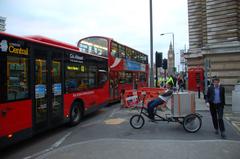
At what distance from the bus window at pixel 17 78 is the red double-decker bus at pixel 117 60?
836cm

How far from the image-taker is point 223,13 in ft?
69.9

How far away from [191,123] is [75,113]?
404 centimetres

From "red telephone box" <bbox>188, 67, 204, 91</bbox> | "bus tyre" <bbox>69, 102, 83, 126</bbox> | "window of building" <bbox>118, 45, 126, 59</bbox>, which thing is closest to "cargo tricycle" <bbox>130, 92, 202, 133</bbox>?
"bus tyre" <bbox>69, 102, 83, 126</bbox>

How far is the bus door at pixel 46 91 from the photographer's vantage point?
7.54 metres

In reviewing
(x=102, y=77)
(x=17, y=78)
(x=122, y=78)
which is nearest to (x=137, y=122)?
(x=17, y=78)

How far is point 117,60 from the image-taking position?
17.2 metres

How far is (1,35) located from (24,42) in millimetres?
894

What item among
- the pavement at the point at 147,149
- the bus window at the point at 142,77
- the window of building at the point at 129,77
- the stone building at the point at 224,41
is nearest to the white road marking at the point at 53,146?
the pavement at the point at 147,149

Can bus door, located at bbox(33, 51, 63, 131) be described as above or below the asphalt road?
above

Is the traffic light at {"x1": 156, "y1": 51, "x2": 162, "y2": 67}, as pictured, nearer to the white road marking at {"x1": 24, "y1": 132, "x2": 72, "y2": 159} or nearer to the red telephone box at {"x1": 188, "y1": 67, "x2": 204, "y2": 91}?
the red telephone box at {"x1": 188, "y1": 67, "x2": 204, "y2": 91}

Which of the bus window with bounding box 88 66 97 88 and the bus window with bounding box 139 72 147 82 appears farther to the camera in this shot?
the bus window with bounding box 139 72 147 82

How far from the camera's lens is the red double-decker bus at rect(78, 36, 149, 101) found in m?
16.3

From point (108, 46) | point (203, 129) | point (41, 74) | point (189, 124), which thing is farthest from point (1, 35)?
point (108, 46)

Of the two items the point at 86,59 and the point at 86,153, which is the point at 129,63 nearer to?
the point at 86,59
